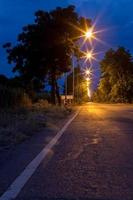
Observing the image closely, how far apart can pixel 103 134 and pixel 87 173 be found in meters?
8.93

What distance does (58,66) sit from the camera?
180ft

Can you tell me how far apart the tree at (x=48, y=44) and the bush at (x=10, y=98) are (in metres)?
8.81

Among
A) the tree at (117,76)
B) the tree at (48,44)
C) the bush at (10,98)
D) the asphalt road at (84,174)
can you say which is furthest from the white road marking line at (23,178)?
the tree at (117,76)

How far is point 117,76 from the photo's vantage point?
108500mm

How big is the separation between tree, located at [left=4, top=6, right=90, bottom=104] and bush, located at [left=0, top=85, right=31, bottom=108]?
8.81 metres

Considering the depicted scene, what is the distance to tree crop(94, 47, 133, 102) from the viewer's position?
342 ft

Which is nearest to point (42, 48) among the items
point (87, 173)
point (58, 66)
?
point (58, 66)

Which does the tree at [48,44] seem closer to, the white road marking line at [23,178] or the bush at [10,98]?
the bush at [10,98]

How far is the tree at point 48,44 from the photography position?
53.0 meters

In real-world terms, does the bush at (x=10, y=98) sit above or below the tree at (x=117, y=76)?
below

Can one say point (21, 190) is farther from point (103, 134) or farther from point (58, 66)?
point (58, 66)

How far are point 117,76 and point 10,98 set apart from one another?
70.5 meters

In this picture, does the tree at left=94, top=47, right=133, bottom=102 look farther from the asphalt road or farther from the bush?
the asphalt road

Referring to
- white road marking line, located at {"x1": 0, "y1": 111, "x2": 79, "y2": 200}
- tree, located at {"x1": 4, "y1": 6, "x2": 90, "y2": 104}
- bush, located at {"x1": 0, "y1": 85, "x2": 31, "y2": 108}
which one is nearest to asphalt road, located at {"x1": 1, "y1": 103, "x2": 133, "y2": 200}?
white road marking line, located at {"x1": 0, "y1": 111, "x2": 79, "y2": 200}
